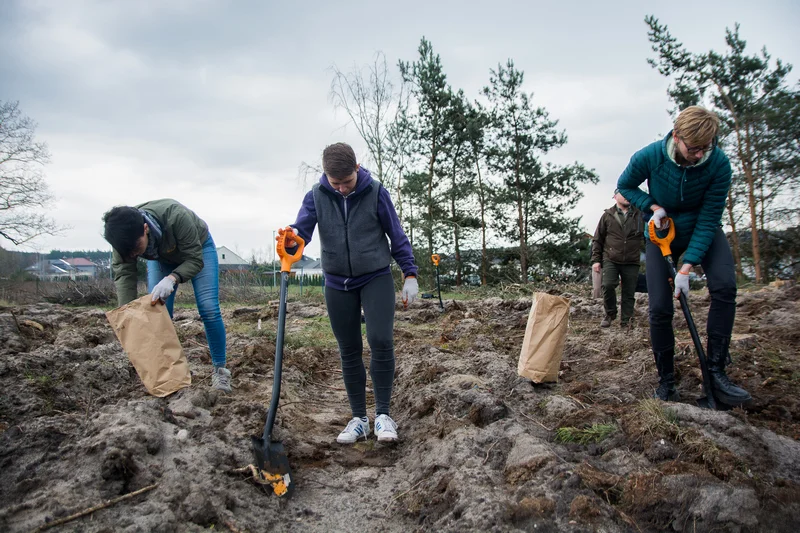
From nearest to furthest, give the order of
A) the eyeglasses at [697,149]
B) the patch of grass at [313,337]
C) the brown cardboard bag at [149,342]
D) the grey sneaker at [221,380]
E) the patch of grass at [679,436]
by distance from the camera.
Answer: the patch of grass at [679,436], the eyeglasses at [697,149], the brown cardboard bag at [149,342], the grey sneaker at [221,380], the patch of grass at [313,337]

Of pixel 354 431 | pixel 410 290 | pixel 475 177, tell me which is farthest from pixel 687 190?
pixel 475 177

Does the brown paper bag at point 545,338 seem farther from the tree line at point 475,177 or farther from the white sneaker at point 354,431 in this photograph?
the tree line at point 475,177

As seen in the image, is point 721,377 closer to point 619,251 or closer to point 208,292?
point 208,292

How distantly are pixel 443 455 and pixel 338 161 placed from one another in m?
1.59

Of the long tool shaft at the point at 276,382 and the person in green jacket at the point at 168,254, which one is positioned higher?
the person in green jacket at the point at 168,254

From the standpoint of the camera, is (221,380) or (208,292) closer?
(208,292)

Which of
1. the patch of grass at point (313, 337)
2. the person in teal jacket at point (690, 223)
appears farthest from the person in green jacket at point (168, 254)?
the person in teal jacket at point (690, 223)

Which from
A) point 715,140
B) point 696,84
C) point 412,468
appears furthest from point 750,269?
point 412,468

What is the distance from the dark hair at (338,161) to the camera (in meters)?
2.75

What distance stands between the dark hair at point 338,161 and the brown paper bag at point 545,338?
1575 mm

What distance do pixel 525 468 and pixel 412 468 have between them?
702 mm

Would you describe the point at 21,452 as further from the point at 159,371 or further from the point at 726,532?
the point at 726,532

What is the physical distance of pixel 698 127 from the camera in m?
2.68

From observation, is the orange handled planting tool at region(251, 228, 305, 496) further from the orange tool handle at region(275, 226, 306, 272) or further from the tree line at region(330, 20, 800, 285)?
the tree line at region(330, 20, 800, 285)
